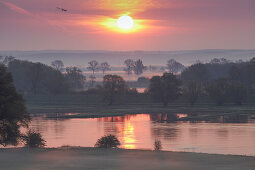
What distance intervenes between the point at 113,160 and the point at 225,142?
2883 centimetres

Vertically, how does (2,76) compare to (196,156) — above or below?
above

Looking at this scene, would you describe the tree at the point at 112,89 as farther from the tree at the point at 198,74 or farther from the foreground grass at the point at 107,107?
the tree at the point at 198,74

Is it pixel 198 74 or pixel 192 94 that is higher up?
pixel 198 74

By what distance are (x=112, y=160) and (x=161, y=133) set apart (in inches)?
1500

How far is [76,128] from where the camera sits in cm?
7519

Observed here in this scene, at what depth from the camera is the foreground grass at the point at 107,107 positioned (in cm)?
10659

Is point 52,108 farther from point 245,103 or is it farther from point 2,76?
point 2,76

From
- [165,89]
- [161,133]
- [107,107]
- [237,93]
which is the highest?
[165,89]

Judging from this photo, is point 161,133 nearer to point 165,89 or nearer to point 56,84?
point 165,89

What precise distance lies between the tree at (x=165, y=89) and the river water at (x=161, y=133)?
2285cm

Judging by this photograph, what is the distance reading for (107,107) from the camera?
390 feet

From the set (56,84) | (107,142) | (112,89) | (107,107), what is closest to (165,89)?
(112,89)

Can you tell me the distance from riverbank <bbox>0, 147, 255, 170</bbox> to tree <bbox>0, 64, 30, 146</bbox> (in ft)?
16.9

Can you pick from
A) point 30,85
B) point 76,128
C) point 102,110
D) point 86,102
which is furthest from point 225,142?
point 30,85
